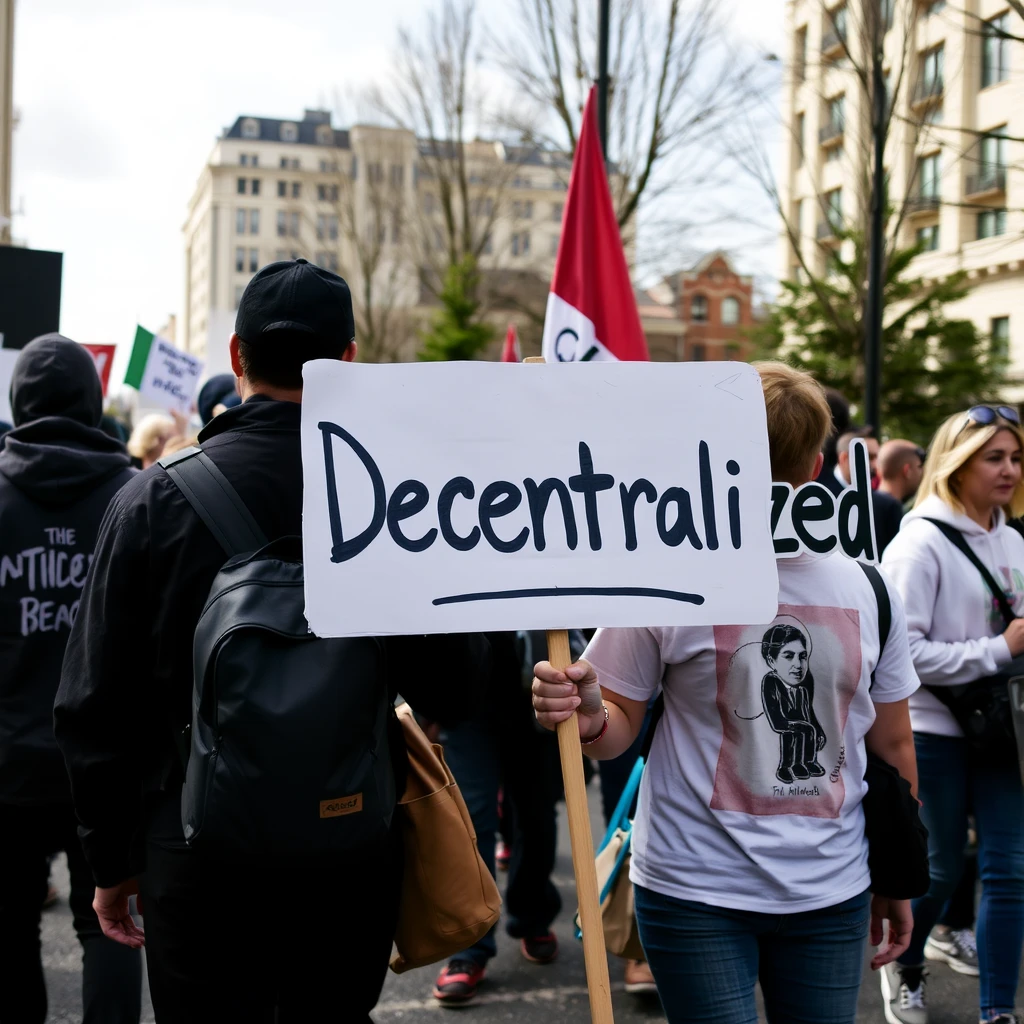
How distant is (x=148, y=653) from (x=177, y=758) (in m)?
0.19

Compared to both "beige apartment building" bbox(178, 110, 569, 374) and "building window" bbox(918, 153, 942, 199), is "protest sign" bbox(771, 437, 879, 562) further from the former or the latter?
"building window" bbox(918, 153, 942, 199)

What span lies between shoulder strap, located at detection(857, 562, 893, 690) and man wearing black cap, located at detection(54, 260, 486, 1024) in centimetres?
81

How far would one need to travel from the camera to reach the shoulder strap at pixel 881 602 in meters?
2.21

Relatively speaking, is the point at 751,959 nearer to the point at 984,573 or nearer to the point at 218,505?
the point at 218,505

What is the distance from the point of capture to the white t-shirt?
2.05 meters

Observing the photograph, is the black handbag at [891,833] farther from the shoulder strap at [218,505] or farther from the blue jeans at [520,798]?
the blue jeans at [520,798]

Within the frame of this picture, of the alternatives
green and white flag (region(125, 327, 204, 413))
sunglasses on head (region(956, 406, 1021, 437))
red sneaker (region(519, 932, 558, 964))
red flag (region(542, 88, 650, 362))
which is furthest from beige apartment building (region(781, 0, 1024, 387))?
red sneaker (region(519, 932, 558, 964))

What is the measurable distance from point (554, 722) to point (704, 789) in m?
0.41

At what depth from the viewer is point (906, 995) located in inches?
144

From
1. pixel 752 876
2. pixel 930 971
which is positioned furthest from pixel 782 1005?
pixel 930 971

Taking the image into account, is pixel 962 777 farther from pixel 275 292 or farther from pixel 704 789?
pixel 275 292

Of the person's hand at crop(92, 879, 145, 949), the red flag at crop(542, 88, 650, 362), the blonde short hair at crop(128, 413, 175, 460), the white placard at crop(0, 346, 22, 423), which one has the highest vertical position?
the red flag at crop(542, 88, 650, 362)

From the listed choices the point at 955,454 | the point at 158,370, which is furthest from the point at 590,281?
the point at 158,370

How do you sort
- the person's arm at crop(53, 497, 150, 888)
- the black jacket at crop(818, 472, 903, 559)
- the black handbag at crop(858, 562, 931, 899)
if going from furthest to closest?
the black jacket at crop(818, 472, 903, 559) → the black handbag at crop(858, 562, 931, 899) → the person's arm at crop(53, 497, 150, 888)
